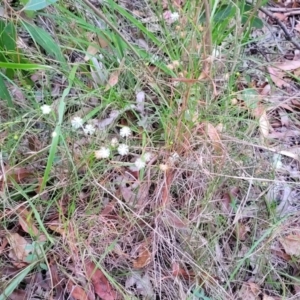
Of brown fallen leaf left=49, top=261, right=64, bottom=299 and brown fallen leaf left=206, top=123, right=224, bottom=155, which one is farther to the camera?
brown fallen leaf left=206, top=123, right=224, bottom=155

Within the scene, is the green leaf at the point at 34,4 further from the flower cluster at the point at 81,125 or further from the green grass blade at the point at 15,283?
the green grass blade at the point at 15,283

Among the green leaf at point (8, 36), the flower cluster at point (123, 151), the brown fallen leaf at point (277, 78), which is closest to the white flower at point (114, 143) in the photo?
the flower cluster at point (123, 151)

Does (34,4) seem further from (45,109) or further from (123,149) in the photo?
(123,149)

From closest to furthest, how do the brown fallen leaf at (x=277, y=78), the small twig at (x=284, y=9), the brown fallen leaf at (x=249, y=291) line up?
the brown fallen leaf at (x=249, y=291)
the brown fallen leaf at (x=277, y=78)
the small twig at (x=284, y=9)

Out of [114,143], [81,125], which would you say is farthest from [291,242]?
[81,125]

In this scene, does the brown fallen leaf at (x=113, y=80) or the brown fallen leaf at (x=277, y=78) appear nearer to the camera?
the brown fallen leaf at (x=113, y=80)

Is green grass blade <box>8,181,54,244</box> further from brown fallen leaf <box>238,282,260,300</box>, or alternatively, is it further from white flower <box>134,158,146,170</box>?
brown fallen leaf <box>238,282,260,300</box>

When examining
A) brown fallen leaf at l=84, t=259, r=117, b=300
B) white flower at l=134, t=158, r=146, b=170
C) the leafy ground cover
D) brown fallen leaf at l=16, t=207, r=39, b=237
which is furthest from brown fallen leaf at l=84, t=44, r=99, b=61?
brown fallen leaf at l=84, t=259, r=117, b=300
